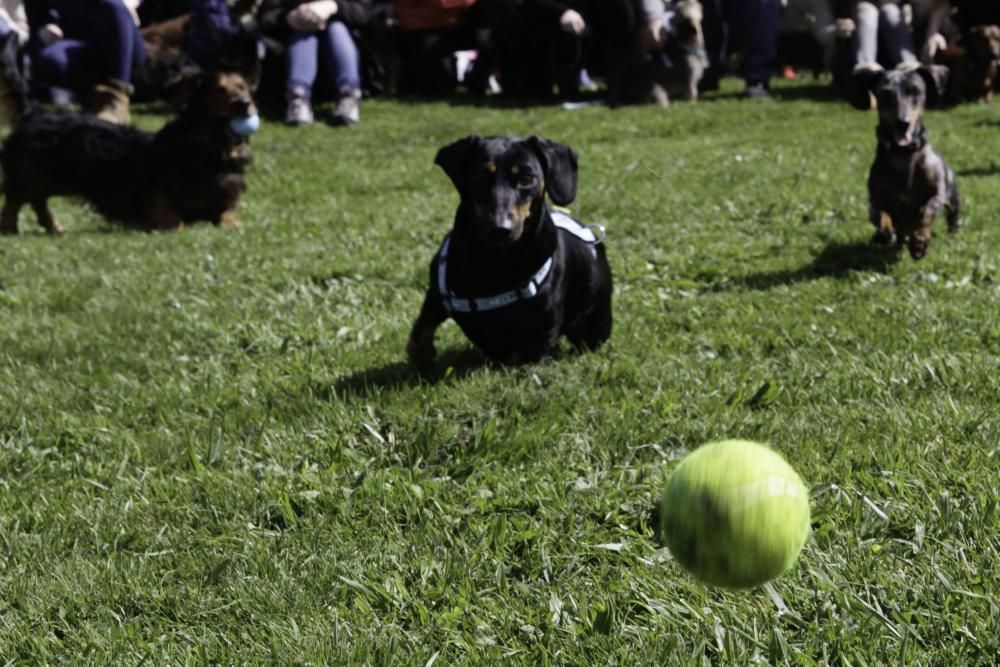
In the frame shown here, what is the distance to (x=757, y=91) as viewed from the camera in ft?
40.3

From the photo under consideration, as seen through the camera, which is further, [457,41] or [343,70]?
[457,41]

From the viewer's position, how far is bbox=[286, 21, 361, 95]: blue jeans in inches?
431

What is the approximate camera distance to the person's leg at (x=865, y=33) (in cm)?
1158

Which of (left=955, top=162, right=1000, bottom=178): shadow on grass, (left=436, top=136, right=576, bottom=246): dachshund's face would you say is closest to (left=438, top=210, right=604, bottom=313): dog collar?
(left=436, top=136, right=576, bottom=246): dachshund's face

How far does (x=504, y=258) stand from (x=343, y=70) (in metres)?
7.95

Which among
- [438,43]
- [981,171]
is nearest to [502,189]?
[981,171]

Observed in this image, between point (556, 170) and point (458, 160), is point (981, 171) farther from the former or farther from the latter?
point (458, 160)

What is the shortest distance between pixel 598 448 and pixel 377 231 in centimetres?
377

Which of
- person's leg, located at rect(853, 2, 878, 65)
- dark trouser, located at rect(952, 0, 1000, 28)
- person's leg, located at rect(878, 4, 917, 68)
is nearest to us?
A: person's leg, located at rect(853, 2, 878, 65)

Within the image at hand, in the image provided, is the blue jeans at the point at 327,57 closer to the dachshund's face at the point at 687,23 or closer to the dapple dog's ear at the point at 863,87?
the dachshund's face at the point at 687,23

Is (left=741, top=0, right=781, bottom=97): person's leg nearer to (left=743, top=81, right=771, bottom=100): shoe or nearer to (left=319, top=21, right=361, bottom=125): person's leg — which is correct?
(left=743, top=81, right=771, bottom=100): shoe

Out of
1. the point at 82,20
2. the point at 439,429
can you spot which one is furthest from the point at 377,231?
the point at 82,20

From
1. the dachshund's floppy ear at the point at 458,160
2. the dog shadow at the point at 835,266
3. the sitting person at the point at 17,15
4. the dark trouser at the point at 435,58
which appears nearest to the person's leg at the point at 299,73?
the dark trouser at the point at 435,58

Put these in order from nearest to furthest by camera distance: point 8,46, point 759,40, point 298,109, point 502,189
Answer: point 502,189
point 8,46
point 298,109
point 759,40
